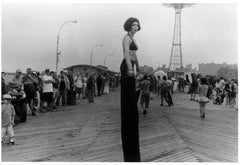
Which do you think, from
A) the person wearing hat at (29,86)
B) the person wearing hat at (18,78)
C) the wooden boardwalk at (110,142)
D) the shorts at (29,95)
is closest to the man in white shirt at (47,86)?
the person wearing hat at (29,86)

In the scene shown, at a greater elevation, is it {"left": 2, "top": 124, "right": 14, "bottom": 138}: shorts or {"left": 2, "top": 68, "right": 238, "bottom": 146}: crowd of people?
{"left": 2, "top": 68, "right": 238, "bottom": 146}: crowd of people

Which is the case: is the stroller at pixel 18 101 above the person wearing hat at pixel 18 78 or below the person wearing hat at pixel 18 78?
below

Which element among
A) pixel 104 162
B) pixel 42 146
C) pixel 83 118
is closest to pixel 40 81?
pixel 83 118

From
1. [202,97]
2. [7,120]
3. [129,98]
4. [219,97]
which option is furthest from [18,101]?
[219,97]

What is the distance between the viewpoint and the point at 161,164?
494cm

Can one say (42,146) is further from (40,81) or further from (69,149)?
(40,81)

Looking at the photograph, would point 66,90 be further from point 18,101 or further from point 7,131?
point 7,131

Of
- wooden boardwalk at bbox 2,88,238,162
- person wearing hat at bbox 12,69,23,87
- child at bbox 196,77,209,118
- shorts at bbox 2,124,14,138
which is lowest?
wooden boardwalk at bbox 2,88,238,162

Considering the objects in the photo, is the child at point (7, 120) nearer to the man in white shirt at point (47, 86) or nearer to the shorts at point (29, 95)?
the shorts at point (29, 95)

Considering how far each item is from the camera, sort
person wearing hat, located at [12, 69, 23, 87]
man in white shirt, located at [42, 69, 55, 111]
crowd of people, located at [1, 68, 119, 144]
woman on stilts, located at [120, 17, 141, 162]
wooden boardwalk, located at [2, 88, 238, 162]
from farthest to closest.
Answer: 1. man in white shirt, located at [42, 69, 55, 111]
2. person wearing hat, located at [12, 69, 23, 87]
3. crowd of people, located at [1, 68, 119, 144]
4. wooden boardwalk, located at [2, 88, 238, 162]
5. woman on stilts, located at [120, 17, 141, 162]

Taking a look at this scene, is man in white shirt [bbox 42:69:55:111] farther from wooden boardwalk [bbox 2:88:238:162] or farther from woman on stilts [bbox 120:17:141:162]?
woman on stilts [bbox 120:17:141:162]

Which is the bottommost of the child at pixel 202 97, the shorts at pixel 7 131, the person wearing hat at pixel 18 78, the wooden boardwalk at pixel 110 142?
the wooden boardwalk at pixel 110 142

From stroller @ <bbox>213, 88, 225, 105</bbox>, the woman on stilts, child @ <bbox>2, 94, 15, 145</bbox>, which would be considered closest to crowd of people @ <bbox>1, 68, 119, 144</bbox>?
child @ <bbox>2, 94, 15, 145</bbox>

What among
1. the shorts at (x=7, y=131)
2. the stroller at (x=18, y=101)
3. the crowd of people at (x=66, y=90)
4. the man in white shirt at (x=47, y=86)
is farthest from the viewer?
the man in white shirt at (x=47, y=86)
